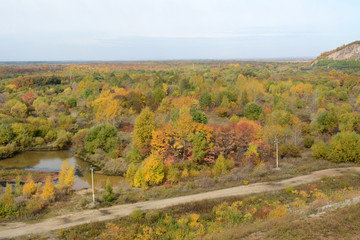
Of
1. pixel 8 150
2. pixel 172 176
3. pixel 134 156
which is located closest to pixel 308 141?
pixel 172 176

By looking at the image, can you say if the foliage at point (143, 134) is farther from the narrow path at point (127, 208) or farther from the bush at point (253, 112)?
the bush at point (253, 112)

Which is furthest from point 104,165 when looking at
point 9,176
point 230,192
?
point 230,192

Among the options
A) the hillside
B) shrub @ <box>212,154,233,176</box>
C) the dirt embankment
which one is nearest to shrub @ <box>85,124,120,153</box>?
the dirt embankment

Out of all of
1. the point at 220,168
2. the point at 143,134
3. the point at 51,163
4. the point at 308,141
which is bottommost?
the point at 51,163

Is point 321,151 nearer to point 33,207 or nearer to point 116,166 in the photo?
point 116,166

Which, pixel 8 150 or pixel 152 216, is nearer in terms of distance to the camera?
pixel 152 216

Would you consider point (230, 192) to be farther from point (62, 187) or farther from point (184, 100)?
point (184, 100)
